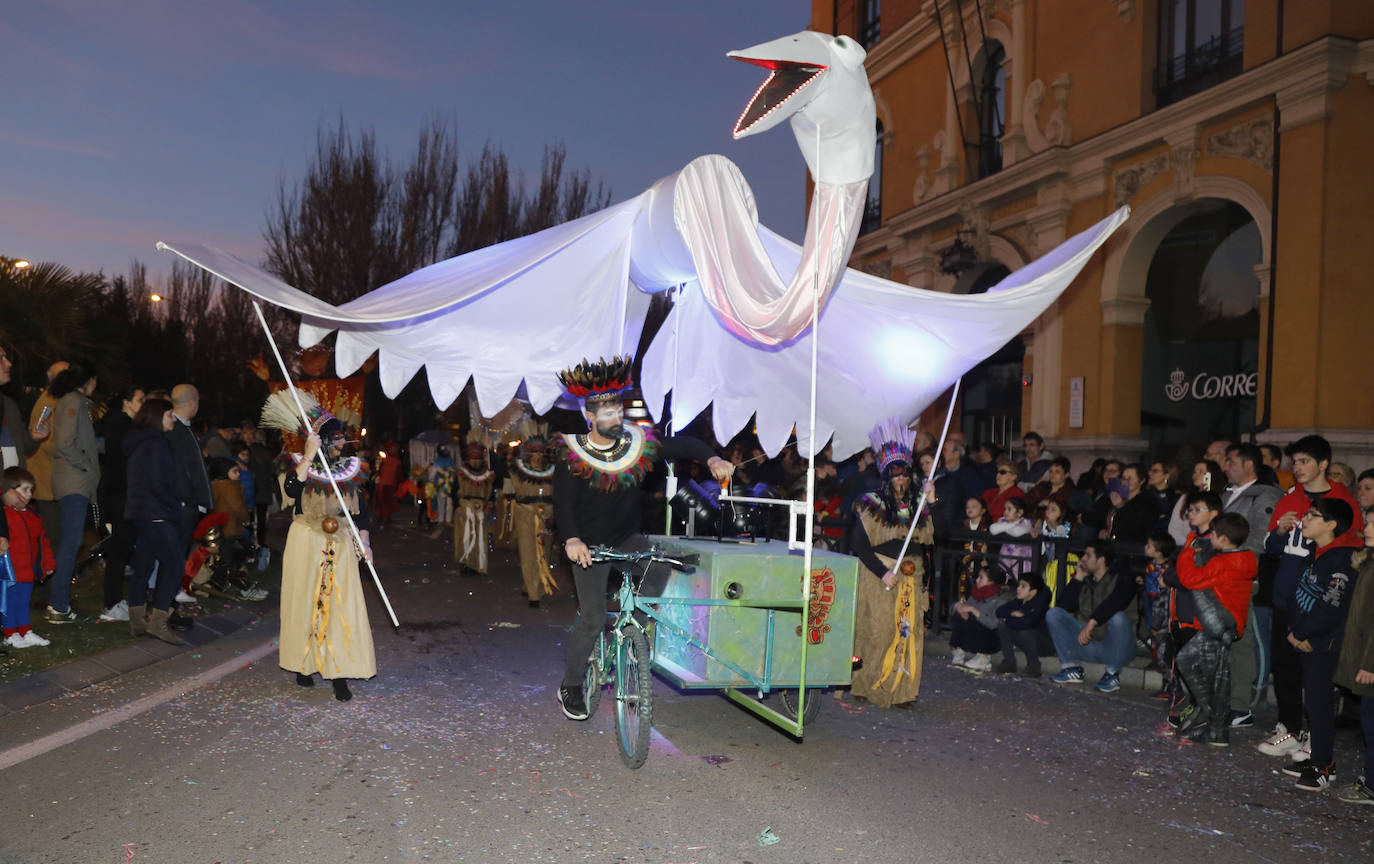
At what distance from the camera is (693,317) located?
8094 millimetres

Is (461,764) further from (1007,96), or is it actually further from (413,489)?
(413,489)

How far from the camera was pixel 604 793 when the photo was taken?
5.16 metres

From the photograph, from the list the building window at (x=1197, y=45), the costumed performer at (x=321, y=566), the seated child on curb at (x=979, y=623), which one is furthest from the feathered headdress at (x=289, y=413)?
the building window at (x=1197, y=45)

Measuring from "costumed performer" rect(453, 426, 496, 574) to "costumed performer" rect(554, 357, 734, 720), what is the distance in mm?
7642

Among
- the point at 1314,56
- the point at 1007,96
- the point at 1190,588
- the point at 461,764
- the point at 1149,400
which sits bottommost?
the point at 461,764

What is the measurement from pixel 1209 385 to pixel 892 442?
1002 cm

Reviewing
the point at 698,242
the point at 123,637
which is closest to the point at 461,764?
the point at 698,242

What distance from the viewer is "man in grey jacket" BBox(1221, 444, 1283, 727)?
23.8 ft

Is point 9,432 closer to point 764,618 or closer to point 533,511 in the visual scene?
point 533,511

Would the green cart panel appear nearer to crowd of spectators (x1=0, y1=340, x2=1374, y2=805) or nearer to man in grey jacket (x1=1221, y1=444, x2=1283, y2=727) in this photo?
crowd of spectators (x1=0, y1=340, x2=1374, y2=805)

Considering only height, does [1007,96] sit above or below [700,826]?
above

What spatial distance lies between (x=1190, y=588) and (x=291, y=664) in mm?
6110

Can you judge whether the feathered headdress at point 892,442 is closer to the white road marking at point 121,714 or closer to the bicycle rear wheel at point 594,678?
the bicycle rear wheel at point 594,678

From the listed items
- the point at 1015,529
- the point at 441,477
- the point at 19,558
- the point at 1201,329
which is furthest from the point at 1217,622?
the point at 441,477
